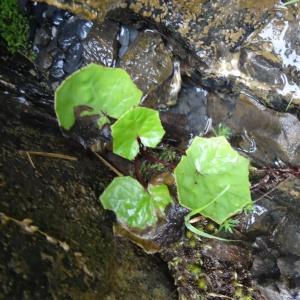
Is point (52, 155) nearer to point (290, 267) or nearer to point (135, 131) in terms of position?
point (135, 131)

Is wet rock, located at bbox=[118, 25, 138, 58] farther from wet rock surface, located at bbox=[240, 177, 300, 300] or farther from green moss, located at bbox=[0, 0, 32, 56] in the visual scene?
wet rock surface, located at bbox=[240, 177, 300, 300]

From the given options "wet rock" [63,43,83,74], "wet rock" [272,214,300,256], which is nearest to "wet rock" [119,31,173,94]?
"wet rock" [63,43,83,74]

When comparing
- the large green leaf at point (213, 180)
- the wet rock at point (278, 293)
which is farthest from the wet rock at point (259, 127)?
the wet rock at point (278, 293)

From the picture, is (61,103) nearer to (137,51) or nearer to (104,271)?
(137,51)

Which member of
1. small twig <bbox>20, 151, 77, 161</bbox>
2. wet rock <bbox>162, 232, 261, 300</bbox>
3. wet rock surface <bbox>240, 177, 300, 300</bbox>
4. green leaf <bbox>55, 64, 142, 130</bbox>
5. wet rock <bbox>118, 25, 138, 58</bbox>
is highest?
wet rock <bbox>118, 25, 138, 58</bbox>

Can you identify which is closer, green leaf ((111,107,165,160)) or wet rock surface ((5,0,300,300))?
green leaf ((111,107,165,160))

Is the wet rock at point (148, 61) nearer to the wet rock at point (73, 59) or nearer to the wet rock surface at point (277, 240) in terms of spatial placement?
the wet rock at point (73, 59)
